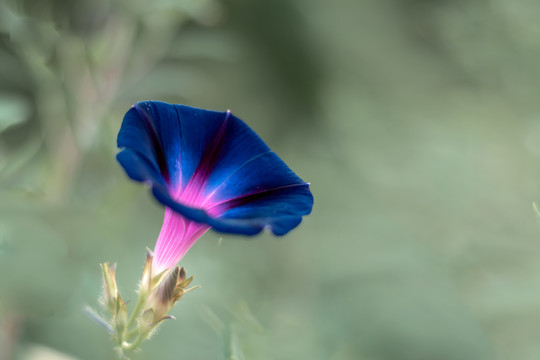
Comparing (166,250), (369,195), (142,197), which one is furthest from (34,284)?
(369,195)

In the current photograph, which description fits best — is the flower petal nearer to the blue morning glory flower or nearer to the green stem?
the blue morning glory flower

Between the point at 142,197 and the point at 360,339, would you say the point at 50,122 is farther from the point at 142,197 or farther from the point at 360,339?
the point at 360,339

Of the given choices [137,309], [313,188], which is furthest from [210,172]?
[313,188]

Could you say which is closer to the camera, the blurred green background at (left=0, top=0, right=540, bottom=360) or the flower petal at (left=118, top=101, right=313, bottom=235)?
the flower petal at (left=118, top=101, right=313, bottom=235)

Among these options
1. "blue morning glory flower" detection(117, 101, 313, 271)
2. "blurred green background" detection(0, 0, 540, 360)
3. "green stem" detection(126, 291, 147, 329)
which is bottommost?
"green stem" detection(126, 291, 147, 329)

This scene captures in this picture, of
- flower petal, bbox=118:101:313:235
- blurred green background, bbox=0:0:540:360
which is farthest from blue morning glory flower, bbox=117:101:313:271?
blurred green background, bbox=0:0:540:360

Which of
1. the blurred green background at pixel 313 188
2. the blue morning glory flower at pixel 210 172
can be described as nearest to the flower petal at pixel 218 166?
the blue morning glory flower at pixel 210 172
